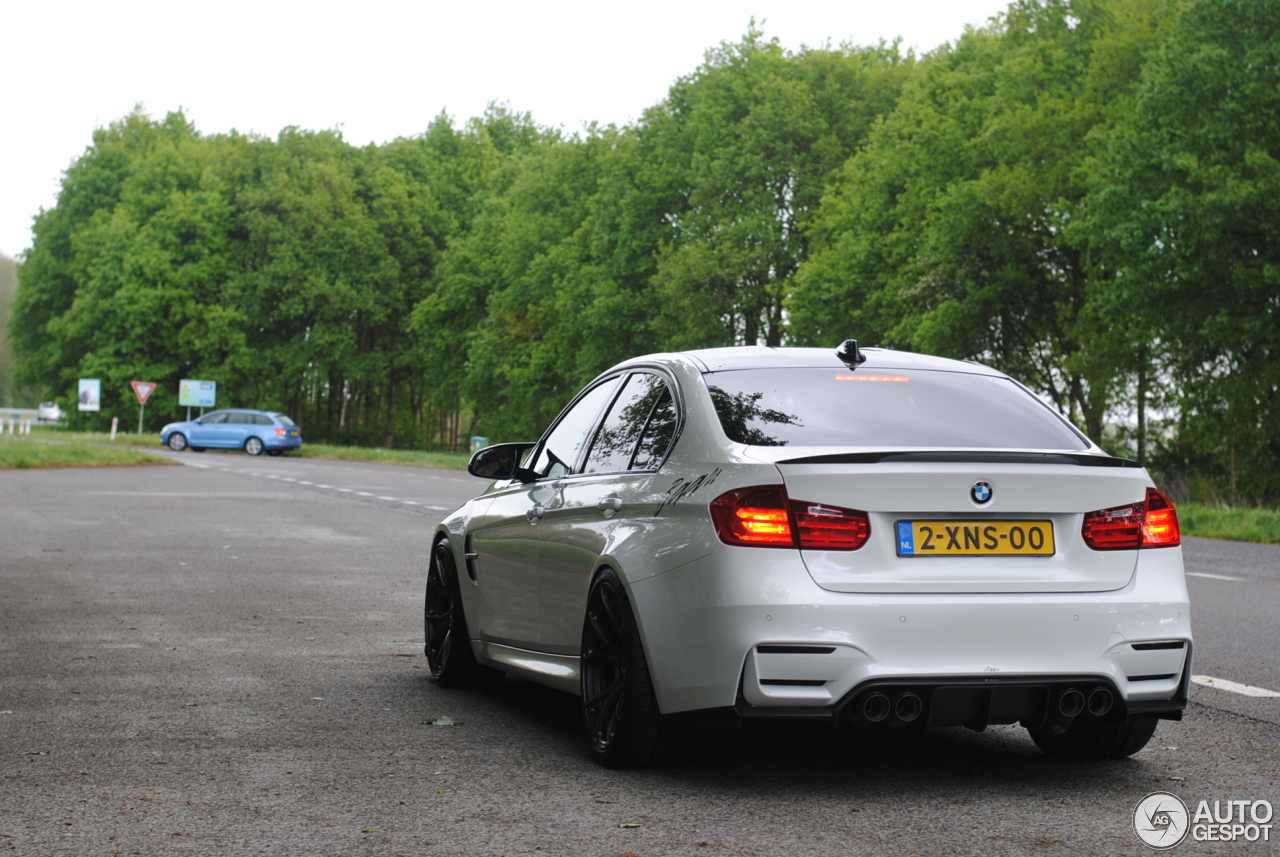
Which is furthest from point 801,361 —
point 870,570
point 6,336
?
point 6,336

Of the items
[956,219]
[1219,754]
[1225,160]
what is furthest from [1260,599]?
[956,219]

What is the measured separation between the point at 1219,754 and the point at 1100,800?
1.09 meters

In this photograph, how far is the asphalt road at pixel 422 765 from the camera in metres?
4.48

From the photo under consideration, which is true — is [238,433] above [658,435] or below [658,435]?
below

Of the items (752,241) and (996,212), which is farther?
(752,241)

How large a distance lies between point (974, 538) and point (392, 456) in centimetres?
4830

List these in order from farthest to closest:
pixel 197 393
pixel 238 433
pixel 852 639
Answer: pixel 197 393 → pixel 238 433 → pixel 852 639

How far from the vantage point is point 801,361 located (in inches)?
234

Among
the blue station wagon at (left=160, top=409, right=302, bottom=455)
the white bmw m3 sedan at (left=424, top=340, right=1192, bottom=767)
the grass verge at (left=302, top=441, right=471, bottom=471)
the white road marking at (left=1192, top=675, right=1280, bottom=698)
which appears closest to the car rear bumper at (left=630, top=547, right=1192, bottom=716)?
the white bmw m3 sedan at (left=424, top=340, right=1192, bottom=767)

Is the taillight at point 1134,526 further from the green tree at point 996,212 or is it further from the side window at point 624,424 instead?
the green tree at point 996,212

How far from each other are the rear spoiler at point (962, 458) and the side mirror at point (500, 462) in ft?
7.48

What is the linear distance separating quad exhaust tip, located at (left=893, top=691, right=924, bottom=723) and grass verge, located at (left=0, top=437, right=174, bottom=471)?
33.5 metres

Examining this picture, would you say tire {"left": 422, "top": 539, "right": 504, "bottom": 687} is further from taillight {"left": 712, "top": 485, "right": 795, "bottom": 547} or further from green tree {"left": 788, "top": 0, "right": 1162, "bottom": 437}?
green tree {"left": 788, "top": 0, "right": 1162, "bottom": 437}

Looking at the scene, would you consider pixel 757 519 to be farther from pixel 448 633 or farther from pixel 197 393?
pixel 197 393
